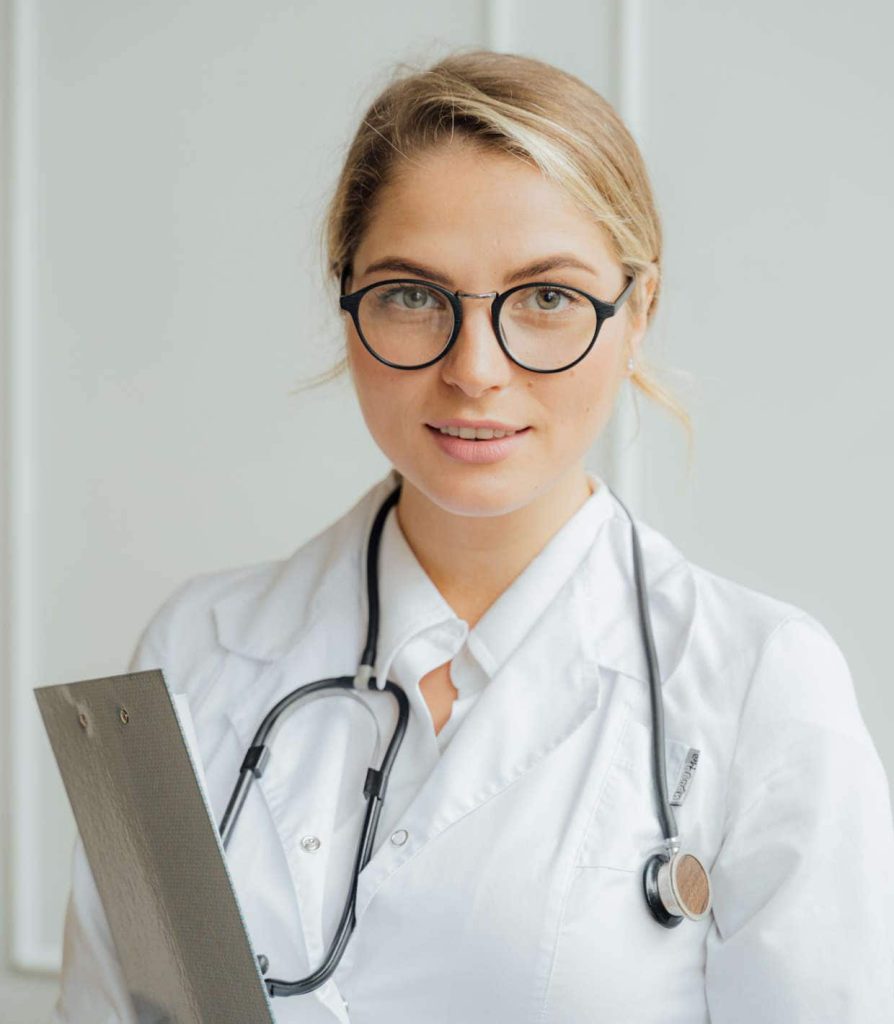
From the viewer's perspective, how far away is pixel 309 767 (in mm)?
1264

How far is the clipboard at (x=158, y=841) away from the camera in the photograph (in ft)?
3.15

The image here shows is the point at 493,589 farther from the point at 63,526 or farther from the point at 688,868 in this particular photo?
the point at 63,526

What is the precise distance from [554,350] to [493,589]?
0.28 metres

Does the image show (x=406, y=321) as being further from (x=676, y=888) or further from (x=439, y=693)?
(x=676, y=888)

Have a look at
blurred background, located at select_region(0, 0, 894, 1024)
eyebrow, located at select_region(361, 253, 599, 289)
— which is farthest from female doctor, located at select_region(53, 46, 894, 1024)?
blurred background, located at select_region(0, 0, 894, 1024)

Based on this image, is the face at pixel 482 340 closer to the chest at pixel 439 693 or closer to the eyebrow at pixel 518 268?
the eyebrow at pixel 518 268

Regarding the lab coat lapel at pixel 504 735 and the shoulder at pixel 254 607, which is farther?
the shoulder at pixel 254 607

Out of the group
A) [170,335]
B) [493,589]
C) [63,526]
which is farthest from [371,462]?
[493,589]

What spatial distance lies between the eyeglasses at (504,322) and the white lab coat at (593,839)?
10.2 inches

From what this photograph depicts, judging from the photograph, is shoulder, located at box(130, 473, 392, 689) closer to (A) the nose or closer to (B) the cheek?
(B) the cheek

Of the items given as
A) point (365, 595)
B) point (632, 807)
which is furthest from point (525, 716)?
point (365, 595)

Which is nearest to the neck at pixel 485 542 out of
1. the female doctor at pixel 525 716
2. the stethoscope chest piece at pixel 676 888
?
the female doctor at pixel 525 716

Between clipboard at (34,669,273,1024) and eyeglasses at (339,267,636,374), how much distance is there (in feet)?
1.38

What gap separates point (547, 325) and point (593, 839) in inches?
18.5
